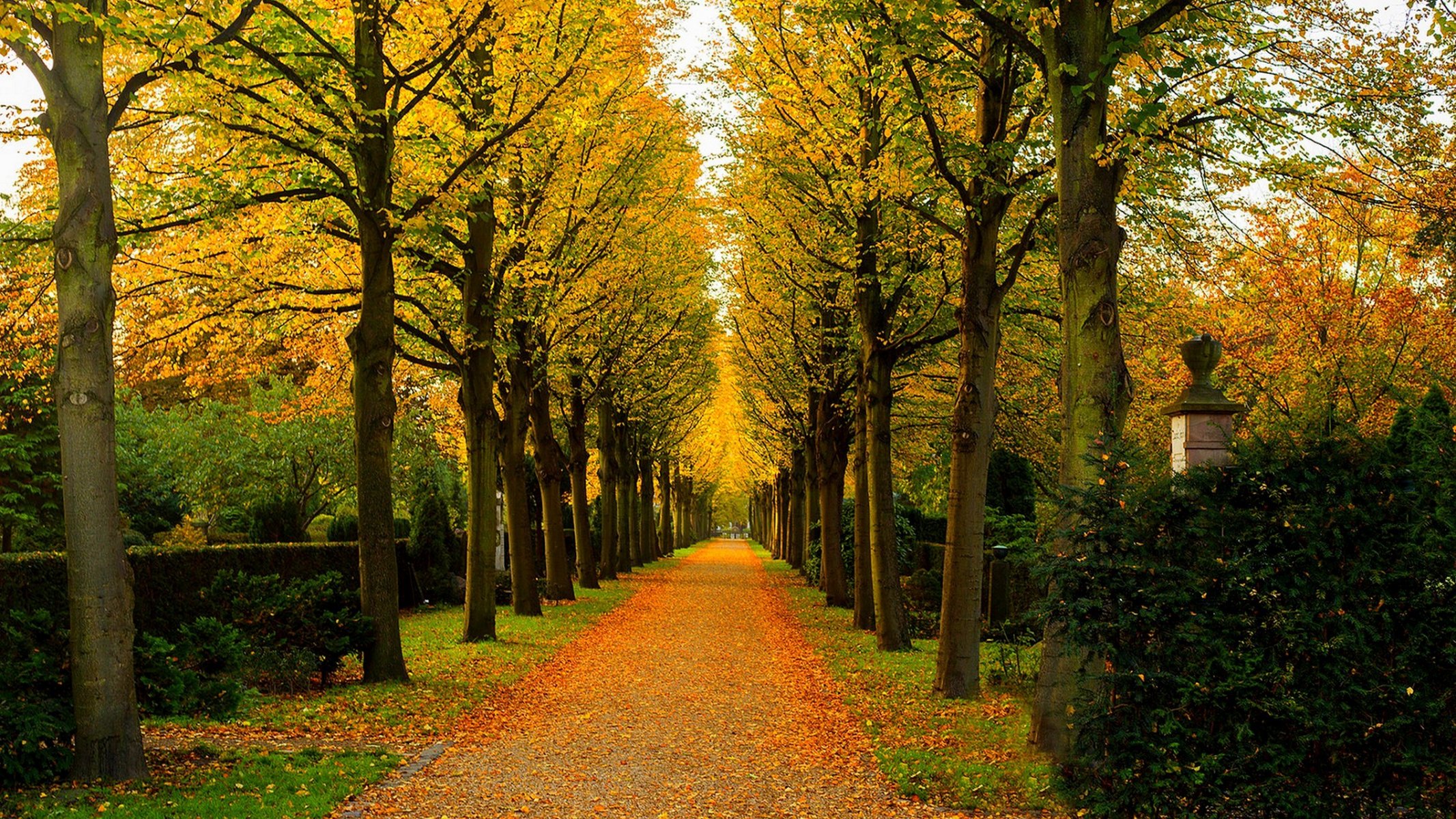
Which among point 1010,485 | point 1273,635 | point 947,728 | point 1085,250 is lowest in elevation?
point 947,728

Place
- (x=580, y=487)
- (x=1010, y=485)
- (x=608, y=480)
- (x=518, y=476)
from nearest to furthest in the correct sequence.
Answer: (x=518, y=476)
(x=580, y=487)
(x=1010, y=485)
(x=608, y=480)

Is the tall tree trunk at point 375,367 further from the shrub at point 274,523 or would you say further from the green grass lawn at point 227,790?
the shrub at point 274,523

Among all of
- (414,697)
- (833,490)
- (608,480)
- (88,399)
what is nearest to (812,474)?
(608,480)

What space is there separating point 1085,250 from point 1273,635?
2975 millimetres

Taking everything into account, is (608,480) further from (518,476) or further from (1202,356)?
(1202,356)

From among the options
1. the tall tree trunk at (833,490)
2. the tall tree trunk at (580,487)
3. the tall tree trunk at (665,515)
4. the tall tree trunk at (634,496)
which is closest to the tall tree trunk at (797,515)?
the tall tree trunk at (634,496)

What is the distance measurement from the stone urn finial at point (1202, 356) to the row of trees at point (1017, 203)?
1.66 ft

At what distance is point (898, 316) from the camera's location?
1731cm

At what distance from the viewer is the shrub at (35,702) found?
6.82 m

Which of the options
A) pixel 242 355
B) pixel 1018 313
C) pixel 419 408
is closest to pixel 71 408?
pixel 242 355

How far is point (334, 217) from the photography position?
13.8 metres

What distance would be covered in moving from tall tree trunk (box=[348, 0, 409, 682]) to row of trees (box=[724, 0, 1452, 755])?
5018 mm

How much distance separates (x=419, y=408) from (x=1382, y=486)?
28891 millimetres

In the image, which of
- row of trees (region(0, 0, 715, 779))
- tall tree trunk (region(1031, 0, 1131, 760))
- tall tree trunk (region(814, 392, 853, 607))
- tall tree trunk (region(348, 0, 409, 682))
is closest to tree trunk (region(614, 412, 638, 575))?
tall tree trunk (region(814, 392, 853, 607))
